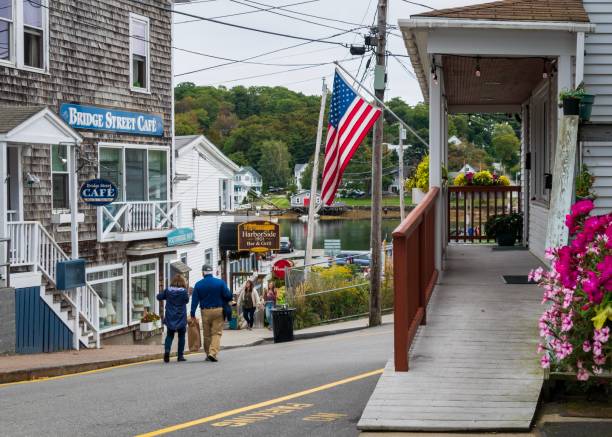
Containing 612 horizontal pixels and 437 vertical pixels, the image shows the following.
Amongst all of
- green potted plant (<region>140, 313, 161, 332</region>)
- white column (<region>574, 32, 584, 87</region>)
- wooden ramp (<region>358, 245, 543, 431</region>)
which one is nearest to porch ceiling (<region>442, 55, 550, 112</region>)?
white column (<region>574, 32, 584, 87</region>)

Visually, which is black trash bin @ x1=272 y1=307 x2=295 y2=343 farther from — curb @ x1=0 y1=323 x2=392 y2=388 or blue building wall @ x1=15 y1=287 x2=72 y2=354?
blue building wall @ x1=15 y1=287 x2=72 y2=354

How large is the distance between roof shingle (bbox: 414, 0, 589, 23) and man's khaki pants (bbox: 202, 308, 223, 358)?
→ 6.68m

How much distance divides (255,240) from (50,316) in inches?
692

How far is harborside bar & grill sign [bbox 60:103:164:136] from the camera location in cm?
2462

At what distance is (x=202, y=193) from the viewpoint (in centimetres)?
4238

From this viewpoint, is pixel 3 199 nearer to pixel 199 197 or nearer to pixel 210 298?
pixel 210 298

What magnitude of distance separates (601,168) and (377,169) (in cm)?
1475

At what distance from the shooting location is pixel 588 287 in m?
7.36

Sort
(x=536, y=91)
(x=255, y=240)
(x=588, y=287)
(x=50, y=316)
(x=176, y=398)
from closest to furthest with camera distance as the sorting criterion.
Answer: (x=588, y=287) < (x=176, y=398) < (x=536, y=91) < (x=50, y=316) < (x=255, y=240)

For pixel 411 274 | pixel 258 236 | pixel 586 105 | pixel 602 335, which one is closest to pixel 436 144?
pixel 586 105

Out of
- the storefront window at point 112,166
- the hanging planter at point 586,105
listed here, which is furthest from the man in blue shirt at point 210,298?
the storefront window at point 112,166

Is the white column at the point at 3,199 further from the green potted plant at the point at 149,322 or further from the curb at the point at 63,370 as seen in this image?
→ the green potted plant at the point at 149,322

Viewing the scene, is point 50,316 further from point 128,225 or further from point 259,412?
point 259,412

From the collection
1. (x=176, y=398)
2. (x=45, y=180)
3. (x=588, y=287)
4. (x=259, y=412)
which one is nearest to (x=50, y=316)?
(x=45, y=180)
